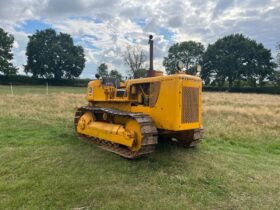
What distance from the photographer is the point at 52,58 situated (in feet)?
243

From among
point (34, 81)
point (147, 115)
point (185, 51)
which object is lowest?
point (147, 115)

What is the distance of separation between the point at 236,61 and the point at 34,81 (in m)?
46.8

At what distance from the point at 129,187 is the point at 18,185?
2054 mm

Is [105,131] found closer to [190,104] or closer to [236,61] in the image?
[190,104]

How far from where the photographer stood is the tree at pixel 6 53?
67.2 m

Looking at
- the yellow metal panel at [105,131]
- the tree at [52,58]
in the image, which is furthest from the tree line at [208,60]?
the yellow metal panel at [105,131]

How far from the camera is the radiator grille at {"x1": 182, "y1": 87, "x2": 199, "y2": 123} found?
6.83m

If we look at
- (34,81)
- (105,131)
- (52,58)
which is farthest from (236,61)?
(105,131)

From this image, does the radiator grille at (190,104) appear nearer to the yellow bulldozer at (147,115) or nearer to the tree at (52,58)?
the yellow bulldozer at (147,115)

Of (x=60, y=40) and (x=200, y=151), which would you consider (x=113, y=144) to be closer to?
(x=200, y=151)

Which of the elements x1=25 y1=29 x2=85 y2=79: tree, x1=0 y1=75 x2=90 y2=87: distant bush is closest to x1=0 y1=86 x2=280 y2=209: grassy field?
x1=0 y1=75 x2=90 y2=87: distant bush

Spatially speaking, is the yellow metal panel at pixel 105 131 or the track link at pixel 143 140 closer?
the track link at pixel 143 140

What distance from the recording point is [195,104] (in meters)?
7.12

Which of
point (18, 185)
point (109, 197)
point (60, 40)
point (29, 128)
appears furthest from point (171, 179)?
point (60, 40)
